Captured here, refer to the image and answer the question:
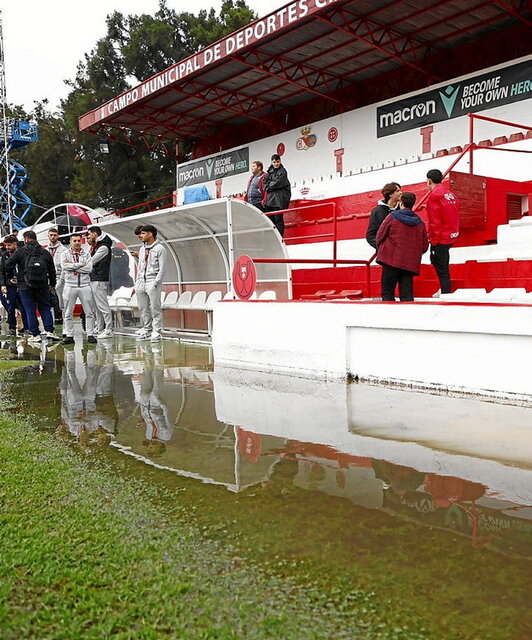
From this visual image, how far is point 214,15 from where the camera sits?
44500 millimetres

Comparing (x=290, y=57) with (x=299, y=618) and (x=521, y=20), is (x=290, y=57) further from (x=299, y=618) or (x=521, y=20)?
(x=299, y=618)

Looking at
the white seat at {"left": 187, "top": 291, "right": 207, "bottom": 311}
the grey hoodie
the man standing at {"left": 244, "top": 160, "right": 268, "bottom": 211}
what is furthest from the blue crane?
the grey hoodie

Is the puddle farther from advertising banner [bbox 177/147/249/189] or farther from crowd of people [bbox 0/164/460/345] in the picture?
advertising banner [bbox 177/147/249/189]

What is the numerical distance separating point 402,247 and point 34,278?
7.32 metres

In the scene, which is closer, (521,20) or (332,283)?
(332,283)

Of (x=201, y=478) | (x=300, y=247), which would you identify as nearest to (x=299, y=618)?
(x=201, y=478)

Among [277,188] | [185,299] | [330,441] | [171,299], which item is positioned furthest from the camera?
[171,299]

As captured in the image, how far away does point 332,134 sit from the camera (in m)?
19.8

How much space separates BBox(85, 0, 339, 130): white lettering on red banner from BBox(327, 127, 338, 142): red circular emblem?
426cm

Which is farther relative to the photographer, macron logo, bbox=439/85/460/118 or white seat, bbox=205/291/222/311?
macron logo, bbox=439/85/460/118

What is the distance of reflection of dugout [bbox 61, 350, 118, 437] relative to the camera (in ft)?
17.3

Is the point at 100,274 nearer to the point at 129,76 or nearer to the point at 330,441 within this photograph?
the point at 330,441

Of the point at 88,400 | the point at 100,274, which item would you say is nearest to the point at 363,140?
the point at 100,274

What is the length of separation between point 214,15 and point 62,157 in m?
17.2
